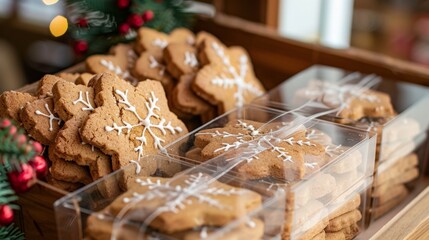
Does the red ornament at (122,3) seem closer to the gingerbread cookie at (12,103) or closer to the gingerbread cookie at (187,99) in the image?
the gingerbread cookie at (187,99)

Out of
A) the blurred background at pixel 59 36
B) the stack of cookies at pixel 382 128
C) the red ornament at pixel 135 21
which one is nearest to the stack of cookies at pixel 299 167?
the stack of cookies at pixel 382 128

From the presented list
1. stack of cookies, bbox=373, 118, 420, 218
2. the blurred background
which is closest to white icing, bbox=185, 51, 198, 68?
stack of cookies, bbox=373, 118, 420, 218

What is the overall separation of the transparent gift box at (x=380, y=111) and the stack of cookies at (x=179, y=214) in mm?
337

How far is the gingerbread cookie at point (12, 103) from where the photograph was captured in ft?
3.08

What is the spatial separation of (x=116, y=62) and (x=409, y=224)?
1.80ft

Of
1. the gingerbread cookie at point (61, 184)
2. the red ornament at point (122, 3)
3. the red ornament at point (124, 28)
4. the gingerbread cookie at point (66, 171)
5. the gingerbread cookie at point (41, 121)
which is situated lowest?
the gingerbread cookie at point (61, 184)

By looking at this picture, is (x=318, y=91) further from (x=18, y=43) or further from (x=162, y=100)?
(x=18, y=43)

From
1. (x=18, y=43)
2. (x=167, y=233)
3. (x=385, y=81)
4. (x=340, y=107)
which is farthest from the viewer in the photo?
(x=18, y=43)

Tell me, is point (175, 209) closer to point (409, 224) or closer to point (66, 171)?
point (66, 171)

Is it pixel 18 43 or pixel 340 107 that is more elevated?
pixel 340 107

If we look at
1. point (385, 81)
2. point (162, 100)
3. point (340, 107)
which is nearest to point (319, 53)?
point (385, 81)

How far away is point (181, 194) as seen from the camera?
0.78m

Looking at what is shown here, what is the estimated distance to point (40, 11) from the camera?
2447 millimetres

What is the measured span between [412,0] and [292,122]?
1531 mm
